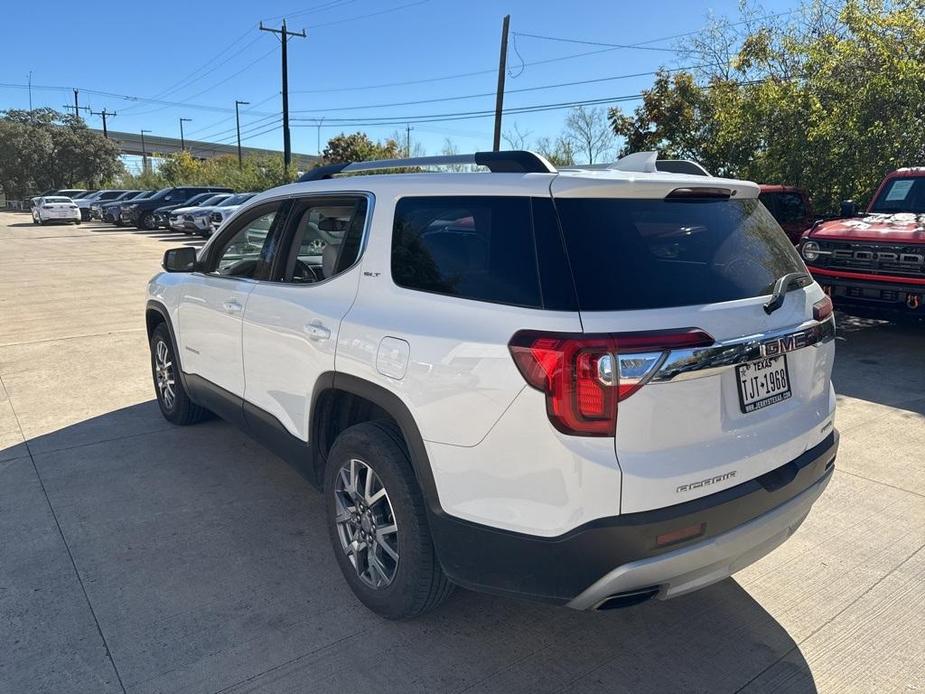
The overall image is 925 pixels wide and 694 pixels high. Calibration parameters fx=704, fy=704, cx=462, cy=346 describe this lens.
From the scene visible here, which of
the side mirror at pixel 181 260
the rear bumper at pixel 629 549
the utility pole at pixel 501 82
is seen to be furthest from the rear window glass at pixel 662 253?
the utility pole at pixel 501 82

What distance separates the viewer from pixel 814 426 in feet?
9.14

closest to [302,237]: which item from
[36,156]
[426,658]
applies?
[426,658]

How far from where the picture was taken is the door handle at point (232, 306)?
3.98m

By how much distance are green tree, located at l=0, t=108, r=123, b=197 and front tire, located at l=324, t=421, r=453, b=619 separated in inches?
2956

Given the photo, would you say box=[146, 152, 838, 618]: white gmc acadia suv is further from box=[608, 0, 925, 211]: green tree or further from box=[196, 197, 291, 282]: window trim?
box=[608, 0, 925, 211]: green tree

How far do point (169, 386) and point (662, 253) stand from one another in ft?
13.5

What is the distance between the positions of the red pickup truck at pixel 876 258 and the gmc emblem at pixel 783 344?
18.9 ft

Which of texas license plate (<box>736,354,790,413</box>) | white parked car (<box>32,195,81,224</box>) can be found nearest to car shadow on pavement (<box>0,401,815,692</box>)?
texas license plate (<box>736,354,790,413</box>)

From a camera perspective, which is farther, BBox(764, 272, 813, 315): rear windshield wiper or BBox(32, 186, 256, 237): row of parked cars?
BBox(32, 186, 256, 237): row of parked cars

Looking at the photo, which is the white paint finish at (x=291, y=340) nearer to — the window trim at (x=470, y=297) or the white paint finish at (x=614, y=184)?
the window trim at (x=470, y=297)

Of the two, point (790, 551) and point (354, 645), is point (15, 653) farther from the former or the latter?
point (790, 551)

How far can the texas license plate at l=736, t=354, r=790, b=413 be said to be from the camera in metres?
2.43

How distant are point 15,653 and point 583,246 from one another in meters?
2.65

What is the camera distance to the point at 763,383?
2.52 meters
